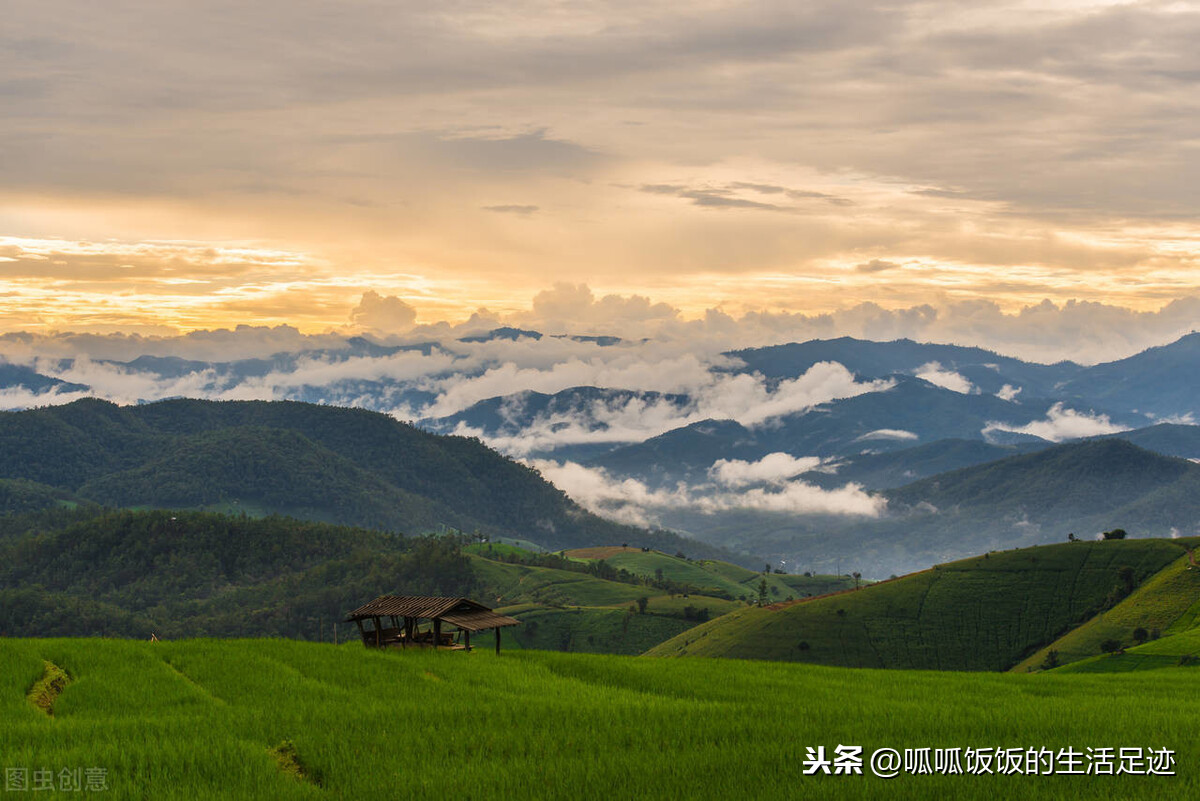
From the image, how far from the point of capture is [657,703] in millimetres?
48250

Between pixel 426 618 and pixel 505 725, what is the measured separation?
22168mm

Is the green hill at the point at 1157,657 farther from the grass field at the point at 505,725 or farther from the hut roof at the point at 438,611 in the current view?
the hut roof at the point at 438,611

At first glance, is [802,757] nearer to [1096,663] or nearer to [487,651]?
[487,651]

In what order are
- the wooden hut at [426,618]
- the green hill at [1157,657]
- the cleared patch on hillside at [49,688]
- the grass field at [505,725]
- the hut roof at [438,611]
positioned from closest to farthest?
the grass field at [505,725], the cleared patch on hillside at [49,688], the hut roof at [438,611], the wooden hut at [426,618], the green hill at [1157,657]

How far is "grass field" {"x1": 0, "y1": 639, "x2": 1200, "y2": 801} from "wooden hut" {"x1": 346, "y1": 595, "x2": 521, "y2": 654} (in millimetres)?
2552

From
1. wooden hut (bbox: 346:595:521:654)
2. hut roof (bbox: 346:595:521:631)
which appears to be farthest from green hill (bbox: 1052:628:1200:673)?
wooden hut (bbox: 346:595:521:654)

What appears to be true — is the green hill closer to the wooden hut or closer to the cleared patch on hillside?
the wooden hut

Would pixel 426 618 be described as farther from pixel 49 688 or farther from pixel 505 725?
pixel 505 725

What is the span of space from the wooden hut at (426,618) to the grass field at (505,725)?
2.55m

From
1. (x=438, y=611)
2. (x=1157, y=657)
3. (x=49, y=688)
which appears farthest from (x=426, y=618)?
(x=1157, y=657)

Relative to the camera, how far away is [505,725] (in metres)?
41.4

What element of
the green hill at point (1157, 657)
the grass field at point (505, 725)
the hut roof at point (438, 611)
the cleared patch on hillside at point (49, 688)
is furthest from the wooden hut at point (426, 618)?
the green hill at point (1157, 657)

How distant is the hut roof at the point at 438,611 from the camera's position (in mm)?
62938

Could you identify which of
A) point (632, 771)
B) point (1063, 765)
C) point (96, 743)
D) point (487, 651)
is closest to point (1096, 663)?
point (487, 651)
